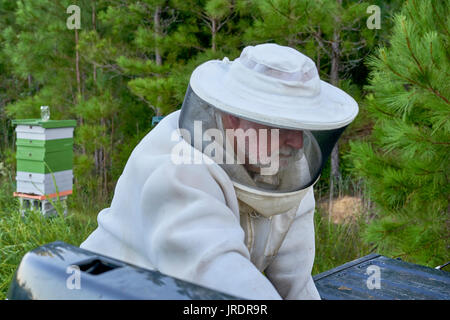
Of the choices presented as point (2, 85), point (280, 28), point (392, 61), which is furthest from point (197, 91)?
point (2, 85)

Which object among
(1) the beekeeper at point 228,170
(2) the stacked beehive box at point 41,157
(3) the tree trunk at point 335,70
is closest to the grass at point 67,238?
(2) the stacked beehive box at point 41,157

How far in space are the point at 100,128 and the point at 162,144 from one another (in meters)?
5.55

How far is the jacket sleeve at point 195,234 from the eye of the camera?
4.08 feet

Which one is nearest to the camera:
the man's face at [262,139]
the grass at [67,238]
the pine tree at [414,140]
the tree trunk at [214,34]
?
the man's face at [262,139]

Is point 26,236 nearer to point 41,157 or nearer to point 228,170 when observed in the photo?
point 41,157

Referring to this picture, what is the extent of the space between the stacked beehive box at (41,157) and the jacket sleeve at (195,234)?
407cm

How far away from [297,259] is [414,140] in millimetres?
1384

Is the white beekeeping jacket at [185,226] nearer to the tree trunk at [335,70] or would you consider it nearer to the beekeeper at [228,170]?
the beekeeper at [228,170]

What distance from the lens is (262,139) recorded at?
4.99 feet

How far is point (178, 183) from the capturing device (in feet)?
4.50
